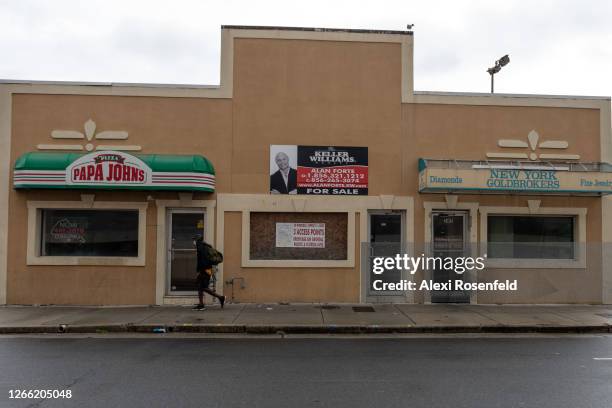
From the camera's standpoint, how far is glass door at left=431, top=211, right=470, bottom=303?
1217 cm

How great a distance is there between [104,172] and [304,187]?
461 cm

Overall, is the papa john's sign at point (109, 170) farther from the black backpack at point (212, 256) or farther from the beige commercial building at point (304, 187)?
the black backpack at point (212, 256)

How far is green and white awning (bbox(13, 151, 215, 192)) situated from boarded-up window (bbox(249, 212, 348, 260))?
78.9 inches

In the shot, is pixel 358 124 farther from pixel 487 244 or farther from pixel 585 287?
pixel 585 287

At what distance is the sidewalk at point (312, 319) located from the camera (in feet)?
30.6

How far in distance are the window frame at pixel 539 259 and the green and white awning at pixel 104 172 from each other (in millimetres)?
7108

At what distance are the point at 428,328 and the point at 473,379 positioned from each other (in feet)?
10.4

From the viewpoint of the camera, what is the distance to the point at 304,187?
39.4 feet

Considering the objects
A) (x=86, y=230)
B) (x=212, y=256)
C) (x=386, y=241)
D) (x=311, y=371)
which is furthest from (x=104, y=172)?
(x=311, y=371)

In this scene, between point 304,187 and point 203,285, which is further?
point 304,187

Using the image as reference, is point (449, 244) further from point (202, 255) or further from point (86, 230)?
point (86, 230)

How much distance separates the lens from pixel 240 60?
12078mm

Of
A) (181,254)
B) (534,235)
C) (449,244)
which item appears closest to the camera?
(181,254)

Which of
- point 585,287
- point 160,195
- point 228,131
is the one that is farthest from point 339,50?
point 585,287
